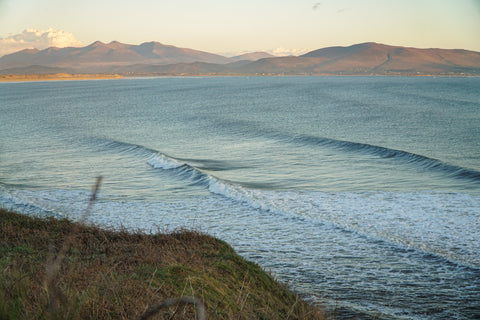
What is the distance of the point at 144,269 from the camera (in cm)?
793

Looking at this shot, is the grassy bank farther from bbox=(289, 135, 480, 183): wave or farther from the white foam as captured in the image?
bbox=(289, 135, 480, 183): wave

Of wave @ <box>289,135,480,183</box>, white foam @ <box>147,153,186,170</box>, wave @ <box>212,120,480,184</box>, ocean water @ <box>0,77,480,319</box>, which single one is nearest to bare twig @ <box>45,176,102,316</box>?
ocean water @ <box>0,77,480,319</box>

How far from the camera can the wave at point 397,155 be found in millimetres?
21984

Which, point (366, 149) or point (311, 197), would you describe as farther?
point (366, 149)

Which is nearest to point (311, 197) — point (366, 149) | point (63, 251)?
point (366, 149)

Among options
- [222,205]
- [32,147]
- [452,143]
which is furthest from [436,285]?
[32,147]

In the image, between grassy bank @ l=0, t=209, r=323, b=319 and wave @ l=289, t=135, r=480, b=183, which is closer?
grassy bank @ l=0, t=209, r=323, b=319

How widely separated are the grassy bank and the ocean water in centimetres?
109

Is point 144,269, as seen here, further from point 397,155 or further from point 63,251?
point 397,155

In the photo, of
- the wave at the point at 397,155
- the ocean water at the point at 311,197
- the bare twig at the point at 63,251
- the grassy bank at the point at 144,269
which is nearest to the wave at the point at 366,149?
the wave at the point at 397,155

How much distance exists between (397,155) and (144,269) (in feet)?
73.0

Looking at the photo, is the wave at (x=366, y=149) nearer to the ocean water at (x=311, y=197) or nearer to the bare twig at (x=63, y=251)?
the ocean water at (x=311, y=197)

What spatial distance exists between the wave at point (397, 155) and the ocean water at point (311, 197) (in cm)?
8

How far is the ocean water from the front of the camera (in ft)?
32.5
